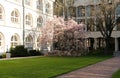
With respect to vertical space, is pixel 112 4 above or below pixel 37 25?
above

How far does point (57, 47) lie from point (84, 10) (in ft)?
61.2

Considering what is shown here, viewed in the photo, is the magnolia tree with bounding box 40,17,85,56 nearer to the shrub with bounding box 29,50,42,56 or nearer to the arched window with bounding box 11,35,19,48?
the shrub with bounding box 29,50,42,56

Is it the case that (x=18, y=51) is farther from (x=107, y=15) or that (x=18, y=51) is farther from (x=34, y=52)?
(x=107, y=15)

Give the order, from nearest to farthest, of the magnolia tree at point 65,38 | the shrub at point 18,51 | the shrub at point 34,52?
the shrub at point 18,51, the magnolia tree at point 65,38, the shrub at point 34,52

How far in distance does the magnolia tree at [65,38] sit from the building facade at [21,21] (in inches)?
125

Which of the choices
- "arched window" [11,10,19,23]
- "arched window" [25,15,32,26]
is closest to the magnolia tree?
"arched window" [25,15,32,26]

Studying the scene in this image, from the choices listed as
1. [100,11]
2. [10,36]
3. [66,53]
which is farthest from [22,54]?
[100,11]

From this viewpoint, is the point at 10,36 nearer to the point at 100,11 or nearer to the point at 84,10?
the point at 100,11

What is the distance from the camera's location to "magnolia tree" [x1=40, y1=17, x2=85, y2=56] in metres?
42.0

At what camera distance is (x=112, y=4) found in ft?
152

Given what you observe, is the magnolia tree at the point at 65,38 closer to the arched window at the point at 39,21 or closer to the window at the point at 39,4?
the arched window at the point at 39,21

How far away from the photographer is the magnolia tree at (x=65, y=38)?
138 ft

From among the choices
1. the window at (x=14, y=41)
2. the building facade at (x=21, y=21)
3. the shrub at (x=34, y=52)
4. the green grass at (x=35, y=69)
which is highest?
the building facade at (x=21, y=21)

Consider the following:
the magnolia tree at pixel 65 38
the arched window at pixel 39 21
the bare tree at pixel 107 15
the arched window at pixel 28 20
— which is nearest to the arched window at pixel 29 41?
the arched window at pixel 28 20
